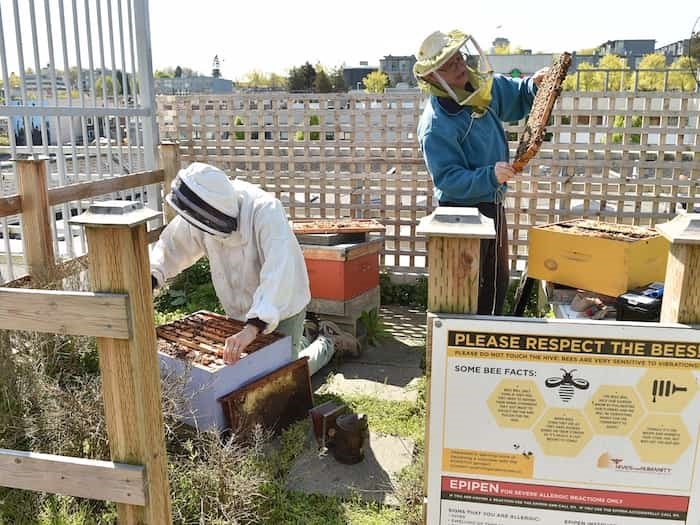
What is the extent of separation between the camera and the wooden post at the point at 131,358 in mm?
1867

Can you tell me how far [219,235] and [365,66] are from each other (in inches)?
3201

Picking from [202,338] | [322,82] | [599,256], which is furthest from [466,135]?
[322,82]

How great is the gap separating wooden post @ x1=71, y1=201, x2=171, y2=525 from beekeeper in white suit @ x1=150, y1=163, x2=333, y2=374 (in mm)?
915

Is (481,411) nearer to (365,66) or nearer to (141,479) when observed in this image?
(141,479)

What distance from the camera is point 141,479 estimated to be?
2020 millimetres

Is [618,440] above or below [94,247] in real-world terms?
below

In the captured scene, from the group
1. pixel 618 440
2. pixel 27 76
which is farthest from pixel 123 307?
pixel 27 76

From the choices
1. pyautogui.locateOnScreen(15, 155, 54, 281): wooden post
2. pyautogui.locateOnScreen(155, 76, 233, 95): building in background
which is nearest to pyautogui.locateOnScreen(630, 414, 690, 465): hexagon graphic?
pyautogui.locateOnScreen(15, 155, 54, 281): wooden post

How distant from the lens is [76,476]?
2090mm

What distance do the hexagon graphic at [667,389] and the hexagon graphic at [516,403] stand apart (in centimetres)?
27

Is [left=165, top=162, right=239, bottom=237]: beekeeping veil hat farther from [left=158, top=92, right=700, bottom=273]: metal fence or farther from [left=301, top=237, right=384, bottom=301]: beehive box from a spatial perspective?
[left=158, top=92, right=700, bottom=273]: metal fence

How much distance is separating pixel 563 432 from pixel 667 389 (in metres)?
0.29

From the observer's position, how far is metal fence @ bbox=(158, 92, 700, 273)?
19.6 feet

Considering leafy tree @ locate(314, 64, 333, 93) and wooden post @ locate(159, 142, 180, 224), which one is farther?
leafy tree @ locate(314, 64, 333, 93)
